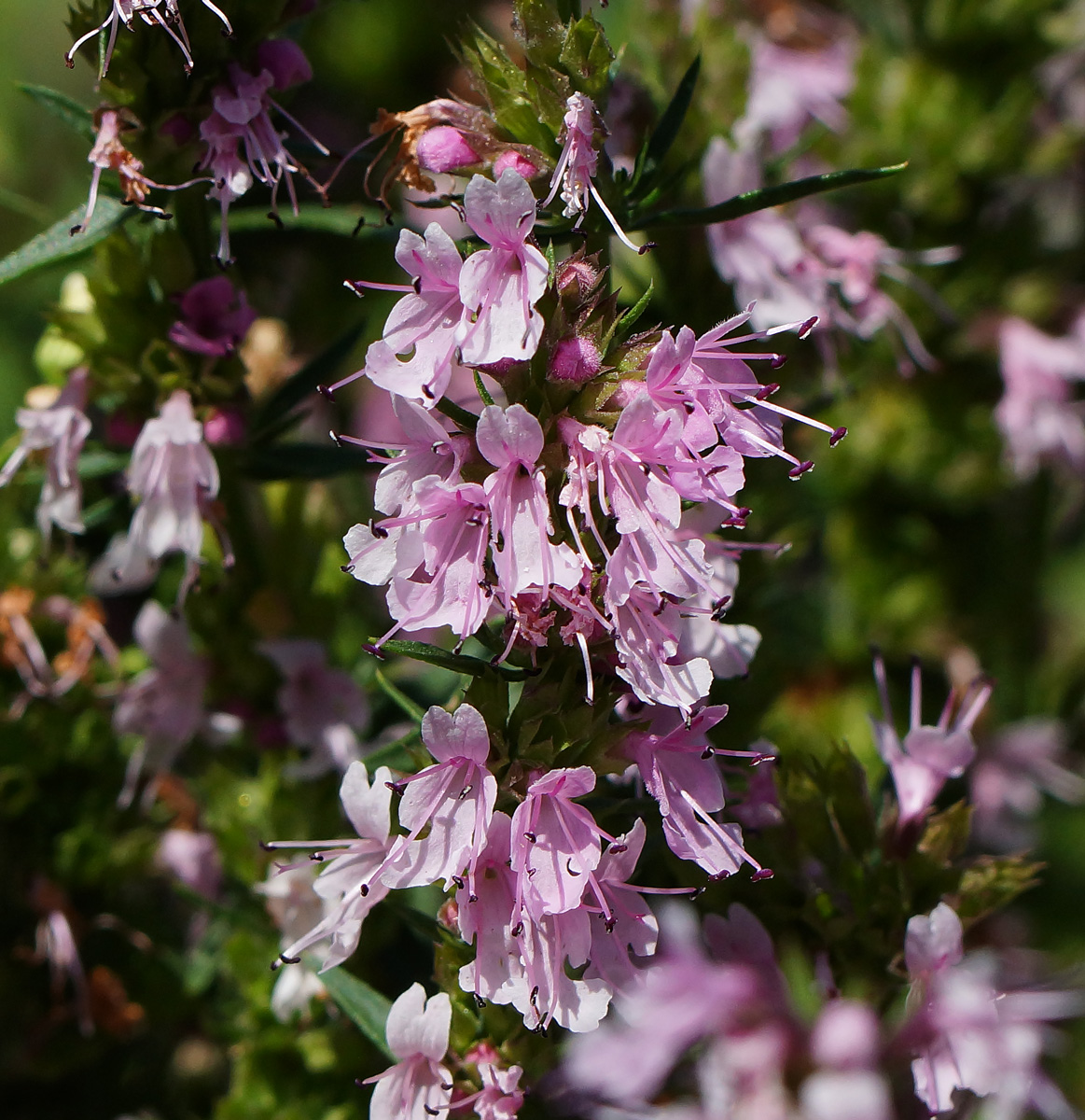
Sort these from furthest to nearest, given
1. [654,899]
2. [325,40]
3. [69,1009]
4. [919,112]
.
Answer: [325,40] → [919,112] → [69,1009] → [654,899]

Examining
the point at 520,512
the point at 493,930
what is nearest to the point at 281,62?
the point at 520,512

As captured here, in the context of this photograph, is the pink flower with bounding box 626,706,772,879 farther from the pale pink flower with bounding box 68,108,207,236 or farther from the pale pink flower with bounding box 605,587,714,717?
the pale pink flower with bounding box 68,108,207,236

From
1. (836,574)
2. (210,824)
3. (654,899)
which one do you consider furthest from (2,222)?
(654,899)

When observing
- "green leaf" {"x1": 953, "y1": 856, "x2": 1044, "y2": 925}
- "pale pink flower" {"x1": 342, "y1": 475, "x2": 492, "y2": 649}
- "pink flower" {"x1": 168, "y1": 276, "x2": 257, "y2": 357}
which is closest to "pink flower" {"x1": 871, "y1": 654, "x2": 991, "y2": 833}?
"green leaf" {"x1": 953, "y1": 856, "x2": 1044, "y2": 925}

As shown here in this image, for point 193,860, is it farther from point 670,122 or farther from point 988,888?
point 670,122

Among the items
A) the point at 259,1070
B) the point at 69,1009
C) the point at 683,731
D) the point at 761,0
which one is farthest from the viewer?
the point at 761,0

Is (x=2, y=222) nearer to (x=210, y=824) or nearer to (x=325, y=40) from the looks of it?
(x=325, y=40)

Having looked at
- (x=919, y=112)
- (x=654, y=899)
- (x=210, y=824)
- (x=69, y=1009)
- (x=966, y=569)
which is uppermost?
(x=919, y=112)
